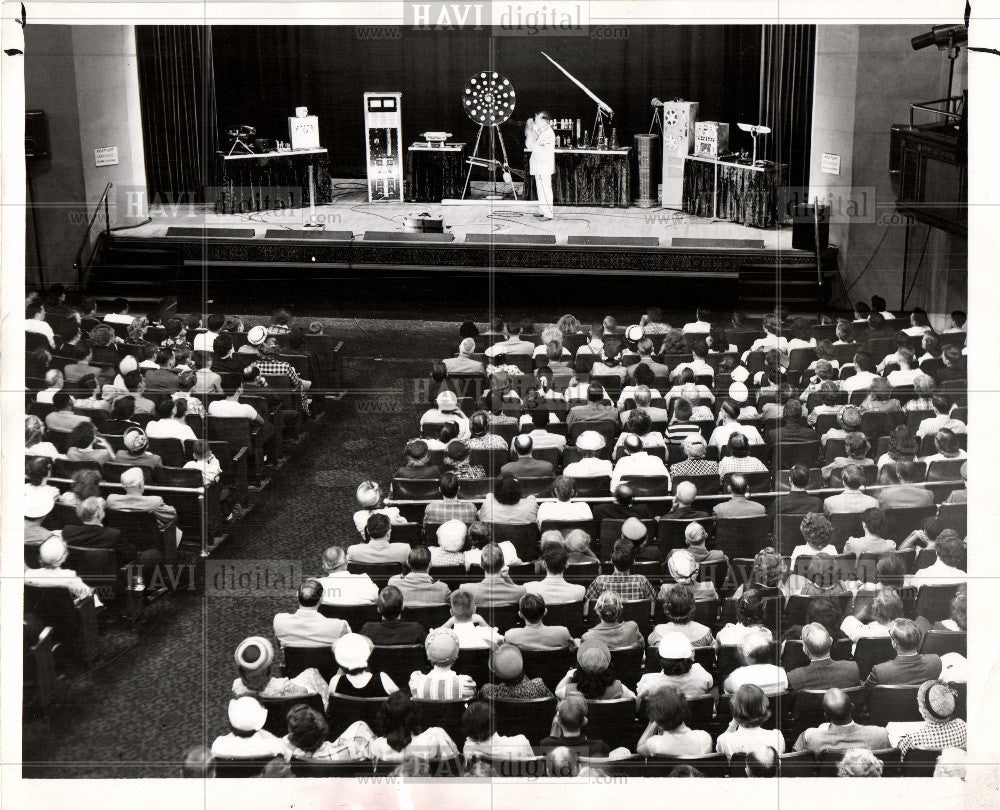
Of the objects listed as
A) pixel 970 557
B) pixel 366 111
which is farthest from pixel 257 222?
pixel 970 557

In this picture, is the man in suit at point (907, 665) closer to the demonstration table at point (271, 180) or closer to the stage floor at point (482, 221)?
the stage floor at point (482, 221)

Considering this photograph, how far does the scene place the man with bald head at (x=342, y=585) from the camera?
18.2 ft

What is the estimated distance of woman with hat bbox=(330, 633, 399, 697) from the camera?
4961mm

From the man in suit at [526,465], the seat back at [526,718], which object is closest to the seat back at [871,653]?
the seat back at [526,718]

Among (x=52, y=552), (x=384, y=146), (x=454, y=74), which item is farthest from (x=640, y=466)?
(x=454, y=74)

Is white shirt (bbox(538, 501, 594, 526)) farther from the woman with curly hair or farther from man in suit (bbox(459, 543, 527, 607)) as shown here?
the woman with curly hair

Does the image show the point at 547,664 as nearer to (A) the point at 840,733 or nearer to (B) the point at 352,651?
(B) the point at 352,651

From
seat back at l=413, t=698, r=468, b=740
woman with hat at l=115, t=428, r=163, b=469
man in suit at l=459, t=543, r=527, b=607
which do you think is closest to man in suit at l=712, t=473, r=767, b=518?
man in suit at l=459, t=543, r=527, b=607

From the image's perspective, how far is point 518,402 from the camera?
25.1 feet

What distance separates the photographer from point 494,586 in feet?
18.4

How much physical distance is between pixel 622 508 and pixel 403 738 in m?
2.17

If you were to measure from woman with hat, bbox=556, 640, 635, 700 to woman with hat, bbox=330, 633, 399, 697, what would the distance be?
2.70 ft

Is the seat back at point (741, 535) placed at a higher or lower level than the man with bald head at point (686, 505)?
lower

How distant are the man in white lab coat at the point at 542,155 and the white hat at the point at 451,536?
7.51 m
